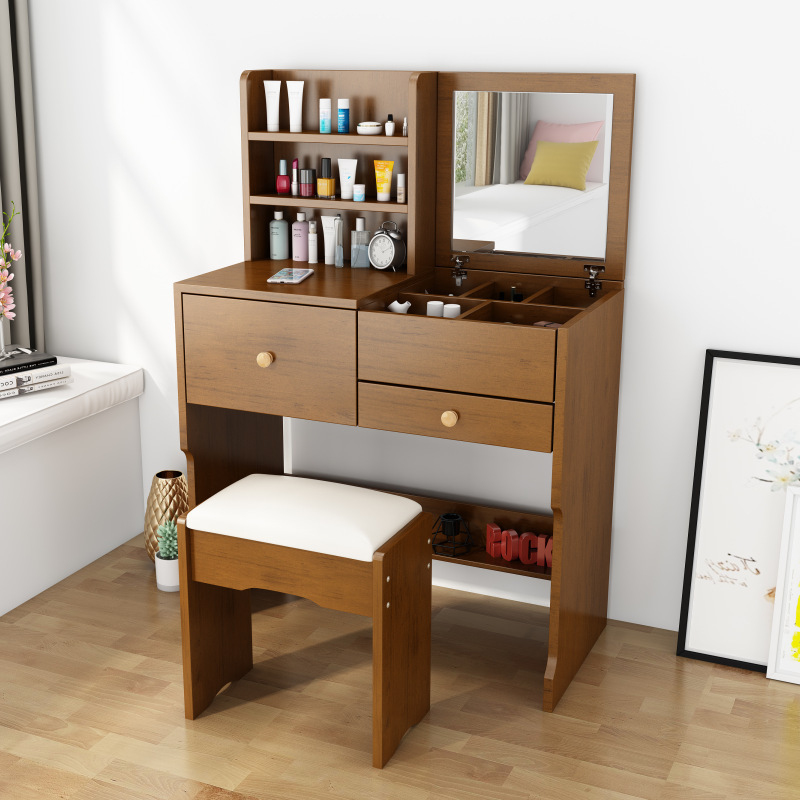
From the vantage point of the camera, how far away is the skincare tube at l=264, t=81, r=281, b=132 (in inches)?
99.8

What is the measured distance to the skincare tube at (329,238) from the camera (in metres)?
2.58

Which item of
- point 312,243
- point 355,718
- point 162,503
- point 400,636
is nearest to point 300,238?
point 312,243

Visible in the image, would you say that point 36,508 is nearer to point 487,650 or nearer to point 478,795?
point 487,650

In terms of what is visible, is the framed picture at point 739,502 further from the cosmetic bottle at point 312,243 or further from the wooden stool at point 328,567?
the cosmetic bottle at point 312,243

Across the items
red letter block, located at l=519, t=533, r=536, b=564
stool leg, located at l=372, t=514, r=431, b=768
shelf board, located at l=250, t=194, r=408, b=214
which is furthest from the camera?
red letter block, located at l=519, t=533, r=536, b=564

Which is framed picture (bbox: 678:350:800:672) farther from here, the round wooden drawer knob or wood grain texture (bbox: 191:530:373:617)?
wood grain texture (bbox: 191:530:373:617)

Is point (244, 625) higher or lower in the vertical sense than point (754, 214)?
lower

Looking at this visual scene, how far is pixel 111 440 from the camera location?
9.87 feet

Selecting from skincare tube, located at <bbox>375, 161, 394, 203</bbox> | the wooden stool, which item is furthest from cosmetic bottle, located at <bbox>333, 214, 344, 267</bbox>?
the wooden stool

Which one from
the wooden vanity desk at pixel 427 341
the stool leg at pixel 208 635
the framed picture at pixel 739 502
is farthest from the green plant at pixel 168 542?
the framed picture at pixel 739 502

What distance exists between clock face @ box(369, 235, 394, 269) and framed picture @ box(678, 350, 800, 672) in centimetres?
79

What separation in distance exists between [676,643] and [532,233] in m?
1.08

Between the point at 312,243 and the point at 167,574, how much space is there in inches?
38.8

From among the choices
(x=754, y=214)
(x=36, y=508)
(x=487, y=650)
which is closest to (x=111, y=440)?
(x=36, y=508)
